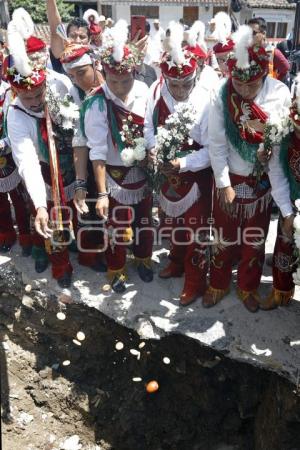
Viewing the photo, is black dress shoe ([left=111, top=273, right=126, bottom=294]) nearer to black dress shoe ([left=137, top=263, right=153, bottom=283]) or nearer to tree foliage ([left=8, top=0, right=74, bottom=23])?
black dress shoe ([left=137, top=263, right=153, bottom=283])

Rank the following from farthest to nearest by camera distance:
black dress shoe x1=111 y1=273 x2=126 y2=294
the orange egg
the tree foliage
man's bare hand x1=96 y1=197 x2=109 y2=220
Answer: the tree foliage
black dress shoe x1=111 y1=273 x2=126 y2=294
the orange egg
man's bare hand x1=96 y1=197 x2=109 y2=220

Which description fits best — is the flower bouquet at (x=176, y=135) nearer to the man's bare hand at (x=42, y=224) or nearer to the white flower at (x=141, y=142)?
the white flower at (x=141, y=142)

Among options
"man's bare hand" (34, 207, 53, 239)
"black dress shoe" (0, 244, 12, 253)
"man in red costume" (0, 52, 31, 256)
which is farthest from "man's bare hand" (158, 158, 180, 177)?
"black dress shoe" (0, 244, 12, 253)

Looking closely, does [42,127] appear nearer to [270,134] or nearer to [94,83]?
[94,83]

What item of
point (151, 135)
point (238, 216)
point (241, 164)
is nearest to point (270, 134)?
point (241, 164)

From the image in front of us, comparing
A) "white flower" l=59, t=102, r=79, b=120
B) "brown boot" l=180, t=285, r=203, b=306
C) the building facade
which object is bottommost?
"brown boot" l=180, t=285, r=203, b=306

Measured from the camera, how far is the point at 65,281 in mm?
4242

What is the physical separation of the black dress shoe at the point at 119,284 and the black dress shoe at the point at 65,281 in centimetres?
43

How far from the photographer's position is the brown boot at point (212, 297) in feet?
12.6

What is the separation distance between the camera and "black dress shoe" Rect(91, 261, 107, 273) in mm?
4469

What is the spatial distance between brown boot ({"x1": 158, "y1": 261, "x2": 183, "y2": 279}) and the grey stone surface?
5 centimetres

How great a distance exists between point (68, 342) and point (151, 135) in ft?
6.98

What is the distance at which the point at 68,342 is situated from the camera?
4.28m

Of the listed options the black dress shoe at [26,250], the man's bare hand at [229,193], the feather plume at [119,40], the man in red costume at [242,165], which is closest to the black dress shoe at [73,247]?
the black dress shoe at [26,250]
